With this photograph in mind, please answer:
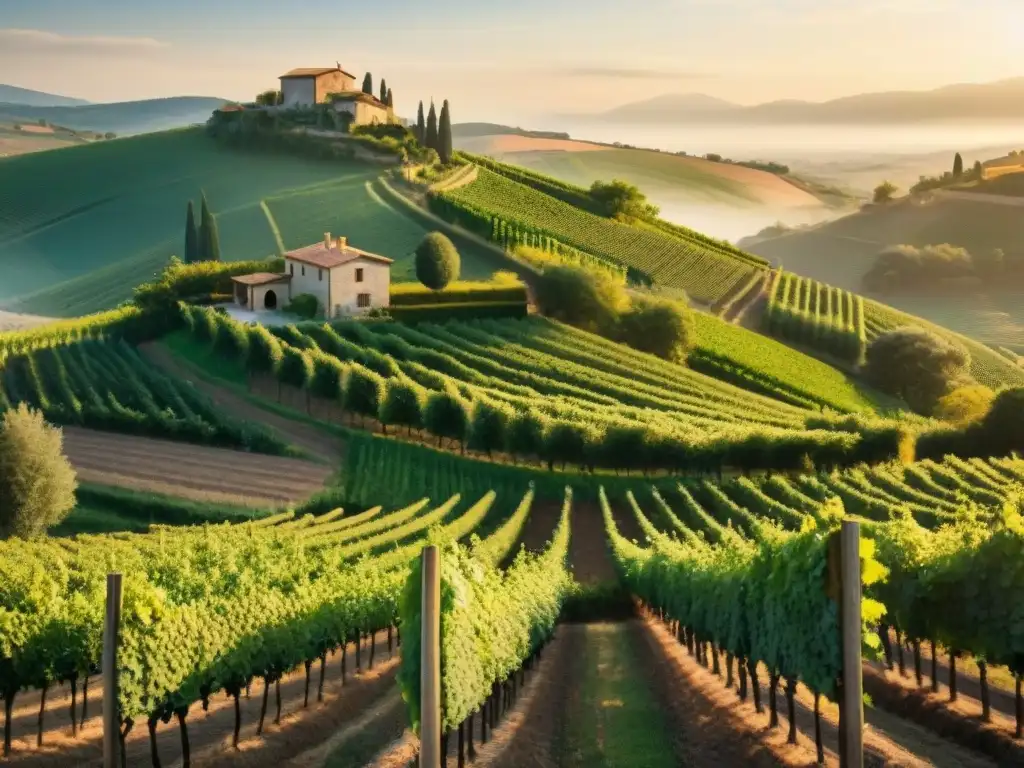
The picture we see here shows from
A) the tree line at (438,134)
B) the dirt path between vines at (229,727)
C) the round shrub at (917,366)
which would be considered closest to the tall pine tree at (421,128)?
the tree line at (438,134)

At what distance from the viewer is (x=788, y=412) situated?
52.8 metres

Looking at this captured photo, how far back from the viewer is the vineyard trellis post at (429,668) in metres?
11.0

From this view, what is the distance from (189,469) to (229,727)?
22.6 m

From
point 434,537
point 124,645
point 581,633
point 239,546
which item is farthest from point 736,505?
point 124,645

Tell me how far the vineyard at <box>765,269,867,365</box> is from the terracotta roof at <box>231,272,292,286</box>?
93.8ft

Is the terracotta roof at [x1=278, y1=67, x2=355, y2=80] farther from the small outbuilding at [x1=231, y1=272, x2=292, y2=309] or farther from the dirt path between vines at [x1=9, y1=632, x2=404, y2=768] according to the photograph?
the dirt path between vines at [x1=9, y1=632, x2=404, y2=768]

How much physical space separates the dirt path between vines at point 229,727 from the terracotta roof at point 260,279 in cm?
3557

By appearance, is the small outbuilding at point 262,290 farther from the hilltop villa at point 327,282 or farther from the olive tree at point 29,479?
the olive tree at point 29,479

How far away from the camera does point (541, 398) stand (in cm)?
4669

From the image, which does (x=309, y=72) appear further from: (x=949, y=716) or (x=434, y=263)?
(x=949, y=716)

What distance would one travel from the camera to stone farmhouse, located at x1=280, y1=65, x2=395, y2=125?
89250mm

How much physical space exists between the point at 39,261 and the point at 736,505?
2451 inches

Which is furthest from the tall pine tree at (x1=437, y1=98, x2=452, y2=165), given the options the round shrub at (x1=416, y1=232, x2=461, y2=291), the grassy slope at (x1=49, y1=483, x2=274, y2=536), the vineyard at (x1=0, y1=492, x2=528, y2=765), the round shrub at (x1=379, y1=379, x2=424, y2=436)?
the vineyard at (x1=0, y1=492, x2=528, y2=765)

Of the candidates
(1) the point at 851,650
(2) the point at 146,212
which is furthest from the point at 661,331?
(1) the point at 851,650
